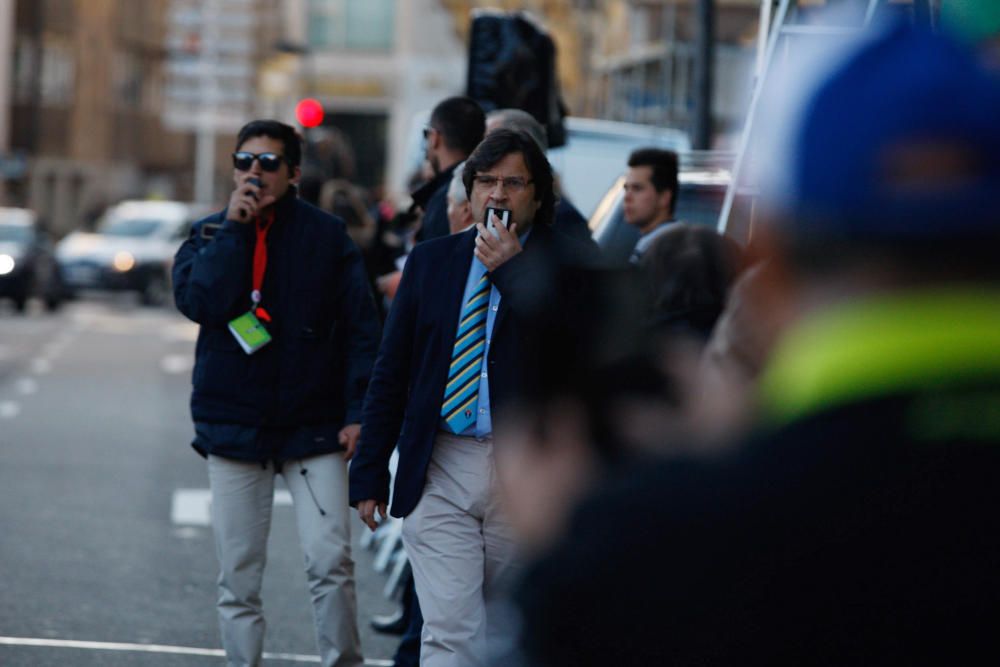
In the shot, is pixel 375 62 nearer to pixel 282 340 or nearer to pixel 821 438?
pixel 282 340

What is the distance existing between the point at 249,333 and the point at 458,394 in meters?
1.33

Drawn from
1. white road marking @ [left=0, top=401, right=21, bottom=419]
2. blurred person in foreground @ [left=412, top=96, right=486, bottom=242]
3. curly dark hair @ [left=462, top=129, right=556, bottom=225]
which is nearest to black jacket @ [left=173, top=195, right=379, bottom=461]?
blurred person in foreground @ [left=412, top=96, right=486, bottom=242]

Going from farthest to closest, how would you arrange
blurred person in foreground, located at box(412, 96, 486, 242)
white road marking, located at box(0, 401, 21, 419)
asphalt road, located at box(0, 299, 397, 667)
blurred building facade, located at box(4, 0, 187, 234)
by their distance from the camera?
1. blurred building facade, located at box(4, 0, 187, 234)
2. white road marking, located at box(0, 401, 21, 419)
3. asphalt road, located at box(0, 299, 397, 667)
4. blurred person in foreground, located at box(412, 96, 486, 242)

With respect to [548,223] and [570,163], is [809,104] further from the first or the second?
[570,163]

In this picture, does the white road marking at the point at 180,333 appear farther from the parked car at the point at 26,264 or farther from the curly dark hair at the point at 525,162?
the curly dark hair at the point at 525,162

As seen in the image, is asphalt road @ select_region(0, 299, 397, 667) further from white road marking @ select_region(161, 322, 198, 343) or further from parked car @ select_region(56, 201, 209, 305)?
parked car @ select_region(56, 201, 209, 305)

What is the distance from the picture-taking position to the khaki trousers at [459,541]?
5293 millimetres

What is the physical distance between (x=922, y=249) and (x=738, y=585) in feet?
1.22

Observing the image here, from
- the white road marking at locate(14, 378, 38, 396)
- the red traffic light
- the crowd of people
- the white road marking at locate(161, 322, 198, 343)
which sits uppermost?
the red traffic light

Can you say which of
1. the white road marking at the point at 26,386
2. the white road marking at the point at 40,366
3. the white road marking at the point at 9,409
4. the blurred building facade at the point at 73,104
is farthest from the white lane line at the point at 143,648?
the blurred building facade at the point at 73,104

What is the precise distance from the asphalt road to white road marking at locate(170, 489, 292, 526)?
0.05 ft

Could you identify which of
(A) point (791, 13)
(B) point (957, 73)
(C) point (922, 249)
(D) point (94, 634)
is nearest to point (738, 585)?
(C) point (922, 249)

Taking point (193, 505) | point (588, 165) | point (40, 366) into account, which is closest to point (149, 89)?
point (40, 366)

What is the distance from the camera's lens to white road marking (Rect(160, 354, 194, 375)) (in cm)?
2366
